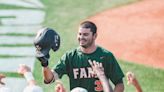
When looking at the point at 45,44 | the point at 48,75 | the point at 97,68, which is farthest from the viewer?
the point at 48,75

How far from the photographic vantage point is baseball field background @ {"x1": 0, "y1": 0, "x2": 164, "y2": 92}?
1252 cm

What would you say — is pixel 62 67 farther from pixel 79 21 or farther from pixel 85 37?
pixel 79 21

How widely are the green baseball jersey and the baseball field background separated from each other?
4.08m

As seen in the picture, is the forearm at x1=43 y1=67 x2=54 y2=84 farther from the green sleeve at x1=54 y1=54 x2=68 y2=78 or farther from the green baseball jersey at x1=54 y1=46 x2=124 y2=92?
the green baseball jersey at x1=54 y1=46 x2=124 y2=92

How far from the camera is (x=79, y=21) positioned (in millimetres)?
15375

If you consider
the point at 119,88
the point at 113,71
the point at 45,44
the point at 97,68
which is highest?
the point at 45,44

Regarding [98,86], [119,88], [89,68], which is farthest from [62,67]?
[119,88]

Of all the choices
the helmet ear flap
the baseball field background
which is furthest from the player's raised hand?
the baseball field background

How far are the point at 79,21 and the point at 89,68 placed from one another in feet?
24.2

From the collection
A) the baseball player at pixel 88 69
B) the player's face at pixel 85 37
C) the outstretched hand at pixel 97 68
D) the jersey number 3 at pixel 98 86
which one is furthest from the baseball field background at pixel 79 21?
the player's face at pixel 85 37

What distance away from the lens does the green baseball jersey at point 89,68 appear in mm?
8031

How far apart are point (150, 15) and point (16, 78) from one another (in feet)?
15.0

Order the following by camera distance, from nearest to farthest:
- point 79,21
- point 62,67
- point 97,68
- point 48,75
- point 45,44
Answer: point 97,68
point 45,44
point 48,75
point 62,67
point 79,21

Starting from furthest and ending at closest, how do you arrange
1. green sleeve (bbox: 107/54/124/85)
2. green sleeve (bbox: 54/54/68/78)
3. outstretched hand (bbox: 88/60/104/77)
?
green sleeve (bbox: 54/54/68/78) → green sleeve (bbox: 107/54/124/85) → outstretched hand (bbox: 88/60/104/77)
